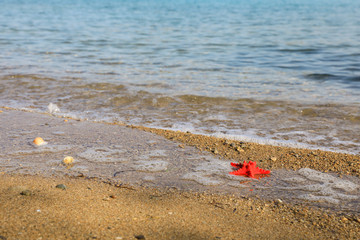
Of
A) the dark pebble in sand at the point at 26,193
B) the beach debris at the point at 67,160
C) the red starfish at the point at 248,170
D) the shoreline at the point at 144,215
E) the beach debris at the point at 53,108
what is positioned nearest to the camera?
the shoreline at the point at 144,215

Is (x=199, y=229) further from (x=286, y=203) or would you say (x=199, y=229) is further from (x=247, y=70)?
(x=247, y=70)

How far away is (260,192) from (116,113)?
3.31 metres

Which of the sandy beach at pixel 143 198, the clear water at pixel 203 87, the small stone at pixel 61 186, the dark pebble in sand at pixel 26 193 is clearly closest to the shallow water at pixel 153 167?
the sandy beach at pixel 143 198

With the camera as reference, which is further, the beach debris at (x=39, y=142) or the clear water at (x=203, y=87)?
the clear water at (x=203, y=87)

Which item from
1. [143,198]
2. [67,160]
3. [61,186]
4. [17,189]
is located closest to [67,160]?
[67,160]

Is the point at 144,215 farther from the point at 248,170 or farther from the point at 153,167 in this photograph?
the point at 248,170

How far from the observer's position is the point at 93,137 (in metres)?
4.22

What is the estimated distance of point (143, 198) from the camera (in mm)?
2742

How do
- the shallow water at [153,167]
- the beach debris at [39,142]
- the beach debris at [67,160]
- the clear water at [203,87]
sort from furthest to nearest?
the clear water at [203,87]
the beach debris at [39,142]
the beach debris at [67,160]
the shallow water at [153,167]

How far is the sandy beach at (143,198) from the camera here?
2254 millimetres

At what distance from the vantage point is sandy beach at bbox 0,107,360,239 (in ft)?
7.39

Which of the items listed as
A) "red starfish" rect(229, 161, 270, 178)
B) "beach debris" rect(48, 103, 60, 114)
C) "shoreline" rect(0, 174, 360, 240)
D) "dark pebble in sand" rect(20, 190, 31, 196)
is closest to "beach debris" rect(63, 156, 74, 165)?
"shoreline" rect(0, 174, 360, 240)

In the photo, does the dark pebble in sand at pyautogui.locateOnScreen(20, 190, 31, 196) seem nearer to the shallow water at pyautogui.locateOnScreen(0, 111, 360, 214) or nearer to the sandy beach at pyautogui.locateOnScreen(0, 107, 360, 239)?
the sandy beach at pyautogui.locateOnScreen(0, 107, 360, 239)

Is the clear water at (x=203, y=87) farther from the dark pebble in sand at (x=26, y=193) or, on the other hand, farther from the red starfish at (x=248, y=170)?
the dark pebble in sand at (x=26, y=193)
